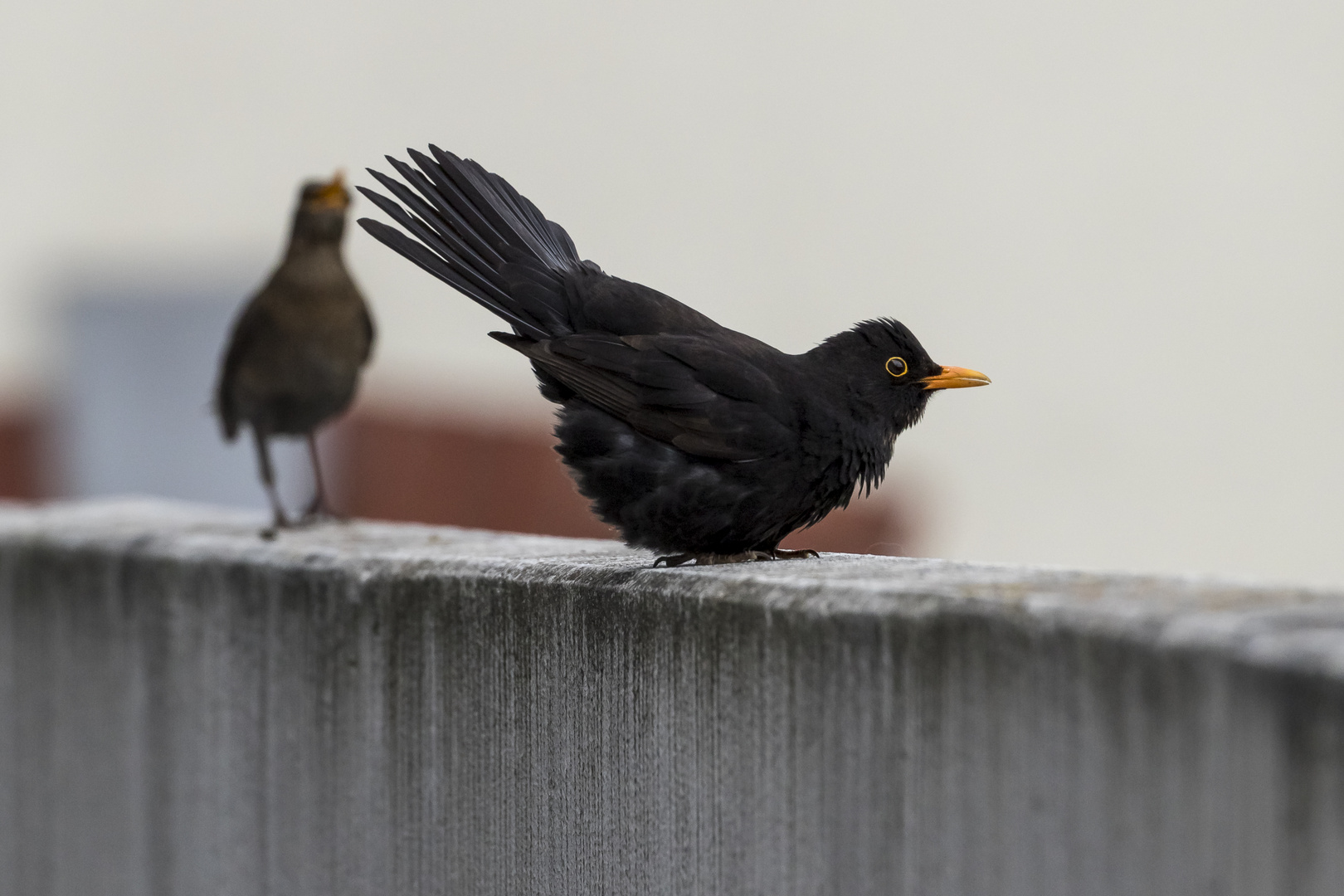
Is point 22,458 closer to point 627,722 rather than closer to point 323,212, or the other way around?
point 323,212

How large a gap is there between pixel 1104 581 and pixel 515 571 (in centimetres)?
108

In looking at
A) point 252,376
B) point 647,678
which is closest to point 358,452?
point 252,376

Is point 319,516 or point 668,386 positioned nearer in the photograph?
point 668,386

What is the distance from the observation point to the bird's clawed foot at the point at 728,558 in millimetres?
2908

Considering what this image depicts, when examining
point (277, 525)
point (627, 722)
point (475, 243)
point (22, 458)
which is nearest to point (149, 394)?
point (22, 458)

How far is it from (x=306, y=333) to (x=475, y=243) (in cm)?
169

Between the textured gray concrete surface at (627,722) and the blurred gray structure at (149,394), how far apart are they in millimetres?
9669

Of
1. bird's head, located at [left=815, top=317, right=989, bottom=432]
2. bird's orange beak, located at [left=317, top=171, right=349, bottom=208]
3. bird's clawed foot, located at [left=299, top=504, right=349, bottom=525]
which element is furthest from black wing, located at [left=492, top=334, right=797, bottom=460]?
bird's orange beak, located at [left=317, top=171, right=349, bottom=208]

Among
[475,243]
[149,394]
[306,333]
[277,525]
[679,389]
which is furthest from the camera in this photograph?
[149,394]

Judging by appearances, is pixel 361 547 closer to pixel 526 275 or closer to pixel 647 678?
pixel 526 275

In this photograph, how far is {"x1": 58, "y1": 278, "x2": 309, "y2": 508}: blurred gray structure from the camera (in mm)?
13523

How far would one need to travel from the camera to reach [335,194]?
471 cm

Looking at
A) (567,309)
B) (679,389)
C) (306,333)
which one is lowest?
(679,389)

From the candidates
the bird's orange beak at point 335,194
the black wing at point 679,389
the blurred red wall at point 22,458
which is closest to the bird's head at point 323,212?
the bird's orange beak at point 335,194
